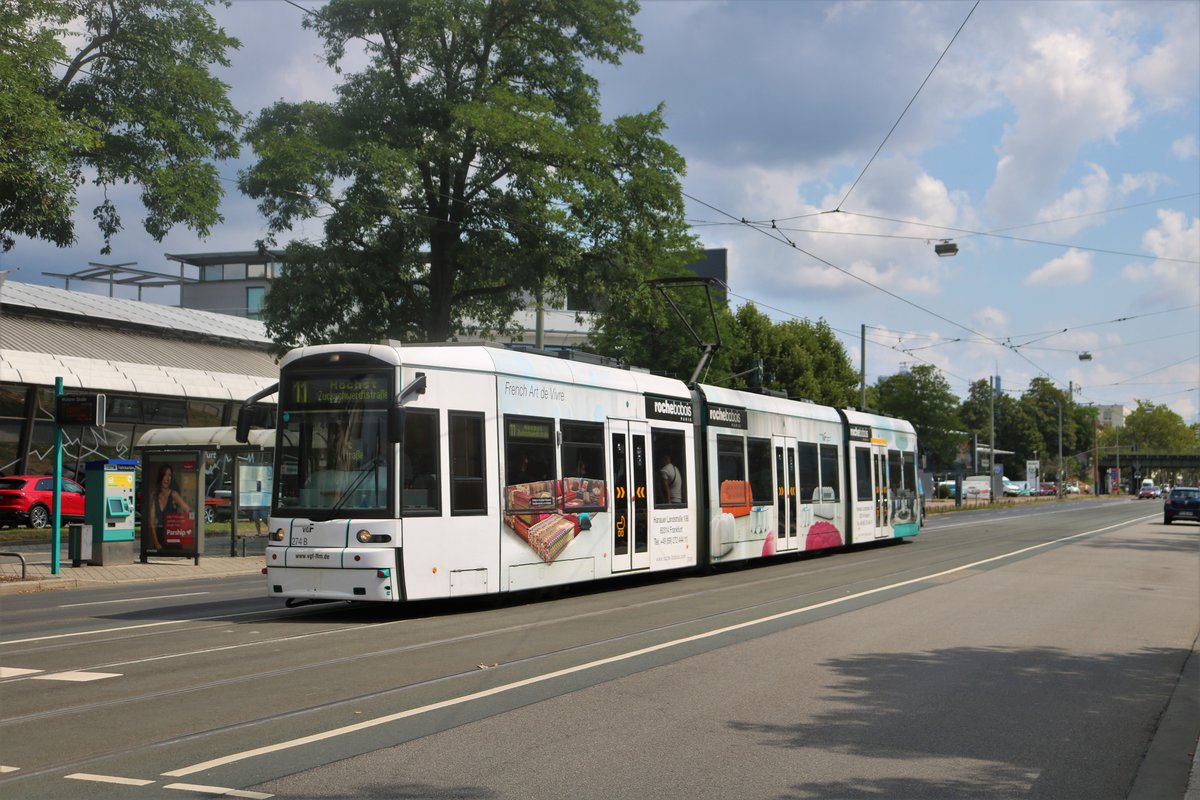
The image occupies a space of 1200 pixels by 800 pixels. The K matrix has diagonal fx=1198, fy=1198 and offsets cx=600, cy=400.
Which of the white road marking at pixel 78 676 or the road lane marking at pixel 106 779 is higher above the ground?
the white road marking at pixel 78 676

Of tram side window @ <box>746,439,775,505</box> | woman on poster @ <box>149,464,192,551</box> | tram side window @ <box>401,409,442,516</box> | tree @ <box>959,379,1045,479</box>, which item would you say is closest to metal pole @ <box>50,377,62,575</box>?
woman on poster @ <box>149,464,192,551</box>

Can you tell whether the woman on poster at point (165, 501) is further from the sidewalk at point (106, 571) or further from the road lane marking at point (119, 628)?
the road lane marking at point (119, 628)

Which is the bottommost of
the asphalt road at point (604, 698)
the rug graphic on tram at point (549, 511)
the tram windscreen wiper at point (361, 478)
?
the asphalt road at point (604, 698)

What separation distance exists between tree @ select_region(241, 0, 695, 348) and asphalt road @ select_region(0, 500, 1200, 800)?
46.6 feet

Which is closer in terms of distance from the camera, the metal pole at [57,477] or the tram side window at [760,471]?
the metal pole at [57,477]

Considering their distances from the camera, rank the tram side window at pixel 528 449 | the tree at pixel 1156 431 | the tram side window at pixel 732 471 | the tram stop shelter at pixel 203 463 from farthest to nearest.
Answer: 1. the tree at pixel 1156 431
2. the tram stop shelter at pixel 203 463
3. the tram side window at pixel 732 471
4. the tram side window at pixel 528 449

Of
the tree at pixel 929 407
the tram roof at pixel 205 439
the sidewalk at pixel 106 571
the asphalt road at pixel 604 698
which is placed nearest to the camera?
the asphalt road at pixel 604 698

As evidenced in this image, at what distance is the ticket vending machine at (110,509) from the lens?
22.5 meters

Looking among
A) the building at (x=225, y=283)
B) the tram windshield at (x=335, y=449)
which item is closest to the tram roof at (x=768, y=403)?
the tram windshield at (x=335, y=449)

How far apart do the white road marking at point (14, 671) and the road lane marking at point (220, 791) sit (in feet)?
14.1

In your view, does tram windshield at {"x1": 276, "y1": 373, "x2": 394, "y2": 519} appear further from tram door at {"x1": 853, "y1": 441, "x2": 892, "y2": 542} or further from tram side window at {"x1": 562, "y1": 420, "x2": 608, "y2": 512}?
tram door at {"x1": 853, "y1": 441, "x2": 892, "y2": 542}

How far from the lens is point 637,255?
30438 millimetres

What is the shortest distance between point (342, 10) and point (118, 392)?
1937 cm

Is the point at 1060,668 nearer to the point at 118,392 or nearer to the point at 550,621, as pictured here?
the point at 550,621
